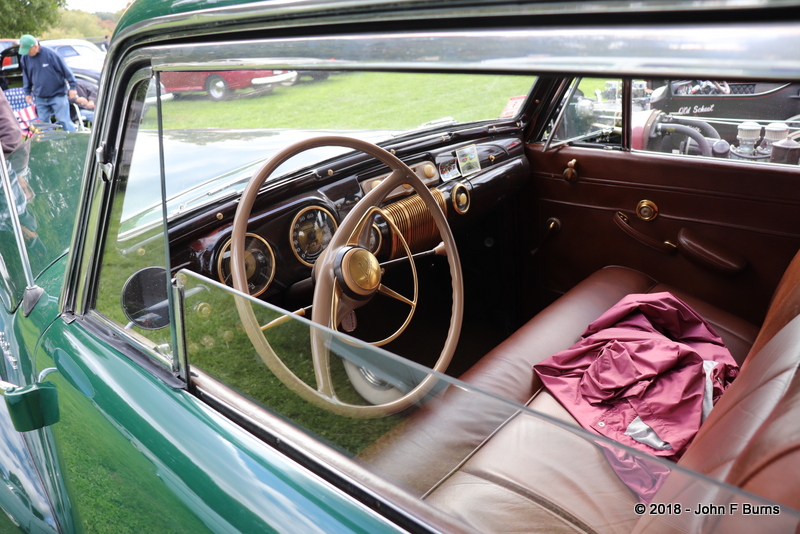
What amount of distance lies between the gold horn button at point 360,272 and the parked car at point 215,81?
444 millimetres

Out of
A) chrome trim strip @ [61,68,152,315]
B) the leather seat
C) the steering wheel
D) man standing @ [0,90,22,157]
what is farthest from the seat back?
man standing @ [0,90,22,157]

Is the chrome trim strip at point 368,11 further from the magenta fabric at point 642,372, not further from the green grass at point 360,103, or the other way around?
the magenta fabric at point 642,372

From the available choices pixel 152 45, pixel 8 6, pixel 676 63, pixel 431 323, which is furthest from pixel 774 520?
pixel 8 6

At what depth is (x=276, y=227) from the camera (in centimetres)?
178

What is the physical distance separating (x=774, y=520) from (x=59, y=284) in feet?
4.59

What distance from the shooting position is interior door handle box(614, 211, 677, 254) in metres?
2.48

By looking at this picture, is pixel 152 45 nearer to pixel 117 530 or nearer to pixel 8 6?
pixel 117 530

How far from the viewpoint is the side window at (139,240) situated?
104cm

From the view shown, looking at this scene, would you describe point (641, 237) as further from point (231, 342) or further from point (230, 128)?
point (231, 342)

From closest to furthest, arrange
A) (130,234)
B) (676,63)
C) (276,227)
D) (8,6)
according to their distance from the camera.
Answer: (676,63) < (130,234) < (276,227) < (8,6)

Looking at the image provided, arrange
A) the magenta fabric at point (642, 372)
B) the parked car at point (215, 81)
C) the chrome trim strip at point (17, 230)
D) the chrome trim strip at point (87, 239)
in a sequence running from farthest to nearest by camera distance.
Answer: the magenta fabric at point (642, 372) → the chrome trim strip at point (17, 230) → the chrome trim strip at point (87, 239) → the parked car at point (215, 81)

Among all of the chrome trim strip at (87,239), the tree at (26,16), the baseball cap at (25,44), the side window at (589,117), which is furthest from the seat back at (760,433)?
the tree at (26,16)

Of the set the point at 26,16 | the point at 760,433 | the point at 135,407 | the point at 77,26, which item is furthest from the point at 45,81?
the point at 77,26

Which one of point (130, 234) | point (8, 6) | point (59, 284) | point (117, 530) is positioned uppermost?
point (8, 6)
